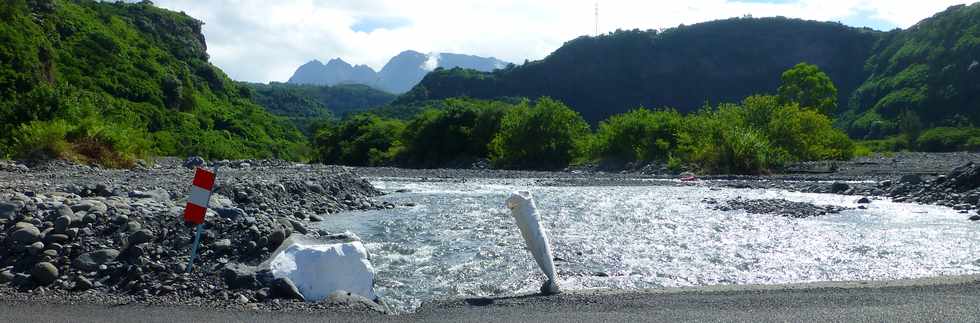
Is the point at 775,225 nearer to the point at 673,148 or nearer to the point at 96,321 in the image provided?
the point at 96,321

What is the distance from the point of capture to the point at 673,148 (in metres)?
57.4

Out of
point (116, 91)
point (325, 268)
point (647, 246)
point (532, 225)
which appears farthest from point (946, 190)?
point (116, 91)

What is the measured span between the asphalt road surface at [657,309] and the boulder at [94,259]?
57.3 inches

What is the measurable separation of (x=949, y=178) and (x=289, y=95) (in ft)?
581

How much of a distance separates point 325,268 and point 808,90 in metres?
66.3

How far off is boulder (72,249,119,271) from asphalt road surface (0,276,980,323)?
1.46 m

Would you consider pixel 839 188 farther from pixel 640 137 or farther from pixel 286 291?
pixel 640 137

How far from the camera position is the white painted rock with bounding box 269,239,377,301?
956 cm

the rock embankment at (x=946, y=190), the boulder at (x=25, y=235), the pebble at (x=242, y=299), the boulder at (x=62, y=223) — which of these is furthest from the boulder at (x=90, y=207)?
the rock embankment at (x=946, y=190)

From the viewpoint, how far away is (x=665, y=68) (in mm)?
177750

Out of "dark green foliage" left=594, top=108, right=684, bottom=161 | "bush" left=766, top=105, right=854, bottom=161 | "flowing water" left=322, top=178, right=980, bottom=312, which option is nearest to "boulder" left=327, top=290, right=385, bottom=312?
"flowing water" left=322, top=178, right=980, bottom=312

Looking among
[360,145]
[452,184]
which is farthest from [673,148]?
[360,145]

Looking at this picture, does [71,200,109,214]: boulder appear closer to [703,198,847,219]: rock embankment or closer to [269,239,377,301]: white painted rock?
[269,239,377,301]: white painted rock

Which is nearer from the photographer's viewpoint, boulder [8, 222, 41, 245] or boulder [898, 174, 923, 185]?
boulder [8, 222, 41, 245]
